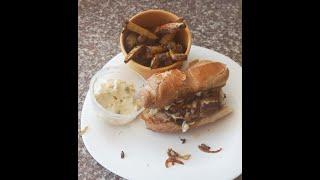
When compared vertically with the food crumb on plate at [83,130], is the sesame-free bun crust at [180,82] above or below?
above

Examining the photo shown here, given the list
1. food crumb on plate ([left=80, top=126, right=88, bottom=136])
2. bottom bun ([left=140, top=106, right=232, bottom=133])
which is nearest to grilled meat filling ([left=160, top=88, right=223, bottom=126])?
bottom bun ([left=140, top=106, right=232, bottom=133])

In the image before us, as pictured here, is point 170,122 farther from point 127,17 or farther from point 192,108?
point 127,17

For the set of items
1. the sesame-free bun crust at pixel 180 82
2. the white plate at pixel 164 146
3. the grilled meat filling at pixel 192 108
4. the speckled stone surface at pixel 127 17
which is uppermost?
the speckled stone surface at pixel 127 17

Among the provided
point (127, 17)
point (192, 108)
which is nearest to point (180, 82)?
point (192, 108)

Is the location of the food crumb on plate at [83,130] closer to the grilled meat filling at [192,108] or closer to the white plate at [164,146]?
the white plate at [164,146]

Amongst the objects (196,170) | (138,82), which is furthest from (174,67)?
(196,170)

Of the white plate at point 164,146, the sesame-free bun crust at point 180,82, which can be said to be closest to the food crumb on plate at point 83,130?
the white plate at point 164,146

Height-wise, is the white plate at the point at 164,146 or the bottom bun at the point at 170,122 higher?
the bottom bun at the point at 170,122
